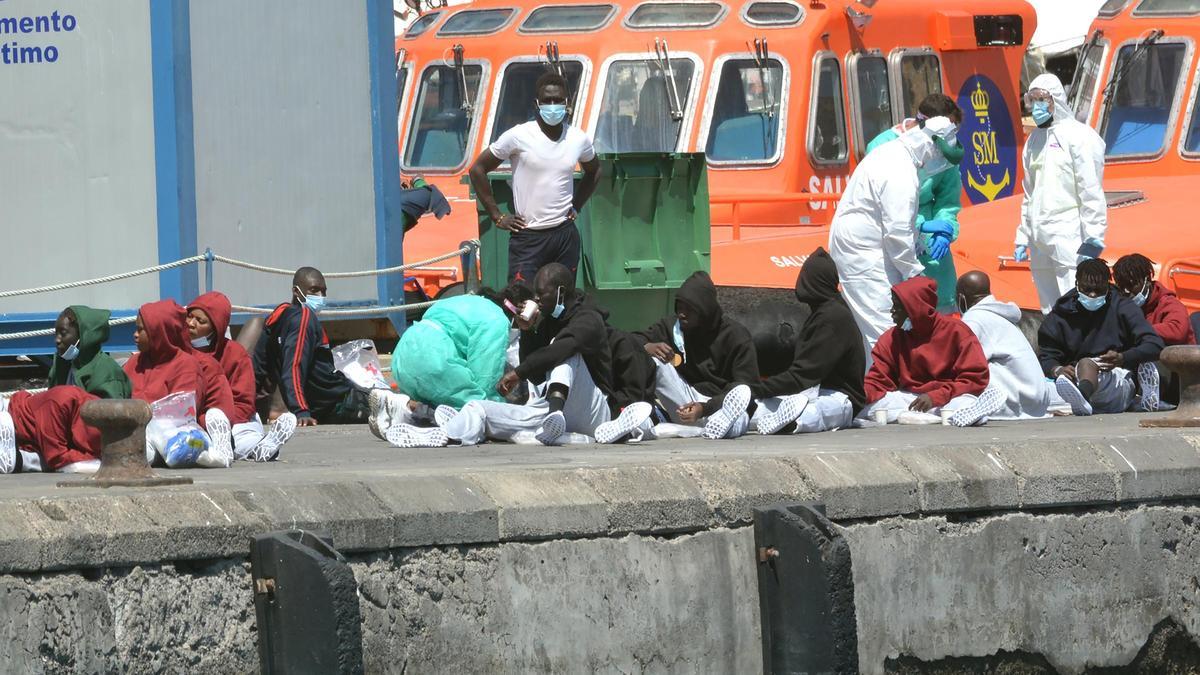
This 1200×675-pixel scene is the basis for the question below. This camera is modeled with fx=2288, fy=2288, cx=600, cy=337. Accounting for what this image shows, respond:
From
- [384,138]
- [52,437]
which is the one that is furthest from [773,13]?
[52,437]

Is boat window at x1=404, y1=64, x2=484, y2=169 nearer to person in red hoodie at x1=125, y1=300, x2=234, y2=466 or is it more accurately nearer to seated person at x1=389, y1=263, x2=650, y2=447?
seated person at x1=389, y1=263, x2=650, y2=447

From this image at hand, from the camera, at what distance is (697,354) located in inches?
397

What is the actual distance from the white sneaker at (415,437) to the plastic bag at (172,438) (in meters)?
1.17

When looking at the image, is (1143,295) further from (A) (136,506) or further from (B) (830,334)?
(A) (136,506)

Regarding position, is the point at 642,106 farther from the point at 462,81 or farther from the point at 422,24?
the point at 422,24

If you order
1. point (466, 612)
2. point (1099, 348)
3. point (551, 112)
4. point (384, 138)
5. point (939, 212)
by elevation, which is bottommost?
point (466, 612)

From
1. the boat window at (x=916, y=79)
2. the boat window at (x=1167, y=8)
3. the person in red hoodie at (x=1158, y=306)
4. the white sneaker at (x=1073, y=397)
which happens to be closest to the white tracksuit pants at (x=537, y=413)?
the white sneaker at (x=1073, y=397)

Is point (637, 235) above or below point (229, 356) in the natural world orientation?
above

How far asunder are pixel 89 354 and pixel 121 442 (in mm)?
1521

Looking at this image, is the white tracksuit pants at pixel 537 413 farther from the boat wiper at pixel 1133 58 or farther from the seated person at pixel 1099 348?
the boat wiper at pixel 1133 58

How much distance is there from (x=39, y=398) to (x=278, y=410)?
2927mm

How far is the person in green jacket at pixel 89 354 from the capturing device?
26.8 feet

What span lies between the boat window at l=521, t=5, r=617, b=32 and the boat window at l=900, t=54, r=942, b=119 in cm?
210

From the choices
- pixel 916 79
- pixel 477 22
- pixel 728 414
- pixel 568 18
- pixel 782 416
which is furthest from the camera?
pixel 477 22
